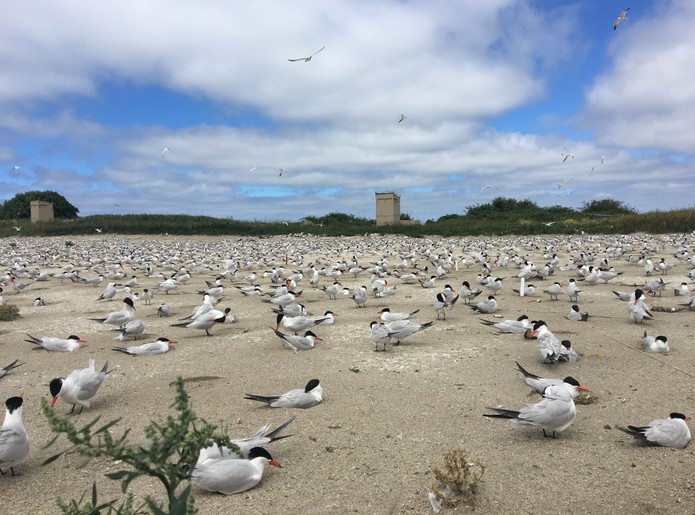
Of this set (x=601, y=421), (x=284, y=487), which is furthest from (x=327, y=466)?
(x=601, y=421)

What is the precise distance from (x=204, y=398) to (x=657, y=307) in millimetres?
9337

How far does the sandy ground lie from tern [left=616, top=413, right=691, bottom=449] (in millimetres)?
99

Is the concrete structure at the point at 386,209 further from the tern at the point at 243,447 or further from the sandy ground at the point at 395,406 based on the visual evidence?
the tern at the point at 243,447

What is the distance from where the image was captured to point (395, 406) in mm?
5391

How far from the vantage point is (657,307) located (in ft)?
33.1

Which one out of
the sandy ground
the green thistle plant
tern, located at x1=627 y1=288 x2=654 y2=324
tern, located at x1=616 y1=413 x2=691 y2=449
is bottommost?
the sandy ground

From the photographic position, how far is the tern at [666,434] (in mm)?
4219

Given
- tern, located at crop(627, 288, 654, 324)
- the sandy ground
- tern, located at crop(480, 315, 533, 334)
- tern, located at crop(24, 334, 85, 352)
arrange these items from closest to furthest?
1. the sandy ground
2. tern, located at crop(24, 334, 85, 352)
3. tern, located at crop(480, 315, 533, 334)
4. tern, located at crop(627, 288, 654, 324)

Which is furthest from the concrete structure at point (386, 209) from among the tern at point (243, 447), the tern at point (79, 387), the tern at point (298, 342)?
the tern at point (243, 447)

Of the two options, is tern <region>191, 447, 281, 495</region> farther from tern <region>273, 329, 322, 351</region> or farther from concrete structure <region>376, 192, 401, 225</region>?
concrete structure <region>376, 192, 401, 225</region>

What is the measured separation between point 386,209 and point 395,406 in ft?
135

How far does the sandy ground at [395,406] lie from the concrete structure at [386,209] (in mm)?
35018

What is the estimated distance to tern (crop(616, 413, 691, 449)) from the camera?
422cm

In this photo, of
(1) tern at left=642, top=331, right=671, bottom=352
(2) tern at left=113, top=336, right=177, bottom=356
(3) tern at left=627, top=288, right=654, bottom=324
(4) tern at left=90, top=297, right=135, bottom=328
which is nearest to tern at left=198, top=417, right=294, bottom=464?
(2) tern at left=113, top=336, right=177, bottom=356
